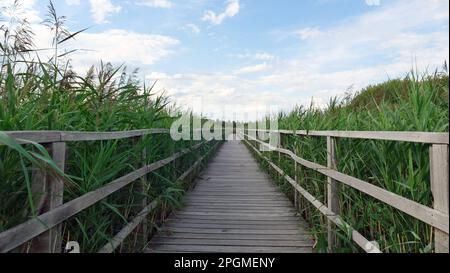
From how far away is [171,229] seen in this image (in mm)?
3723

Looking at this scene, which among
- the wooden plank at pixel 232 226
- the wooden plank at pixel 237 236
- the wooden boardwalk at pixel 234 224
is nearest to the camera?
the wooden boardwalk at pixel 234 224

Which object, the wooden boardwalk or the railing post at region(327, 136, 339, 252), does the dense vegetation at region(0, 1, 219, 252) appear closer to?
the wooden boardwalk

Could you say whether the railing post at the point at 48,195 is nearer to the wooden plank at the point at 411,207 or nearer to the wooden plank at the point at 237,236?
the wooden plank at the point at 411,207

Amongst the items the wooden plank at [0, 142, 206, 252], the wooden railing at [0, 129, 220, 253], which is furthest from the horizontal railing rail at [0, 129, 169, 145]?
the wooden plank at [0, 142, 206, 252]

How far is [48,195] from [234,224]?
2656mm

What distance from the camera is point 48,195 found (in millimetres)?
1598

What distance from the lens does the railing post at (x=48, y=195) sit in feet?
5.11

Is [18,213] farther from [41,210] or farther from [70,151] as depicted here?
[70,151]

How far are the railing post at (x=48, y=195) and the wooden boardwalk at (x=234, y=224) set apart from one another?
5.19 feet

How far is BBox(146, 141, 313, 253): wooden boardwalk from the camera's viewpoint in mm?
3256

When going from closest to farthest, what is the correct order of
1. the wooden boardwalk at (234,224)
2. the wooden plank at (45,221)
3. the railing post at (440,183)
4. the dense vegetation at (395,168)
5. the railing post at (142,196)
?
the wooden plank at (45,221), the railing post at (440,183), the dense vegetation at (395,168), the railing post at (142,196), the wooden boardwalk at (234,224)

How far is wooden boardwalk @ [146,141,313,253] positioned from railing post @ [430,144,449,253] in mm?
1790

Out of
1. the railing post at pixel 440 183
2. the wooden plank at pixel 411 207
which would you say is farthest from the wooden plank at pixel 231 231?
the railing post at pixel 440 183

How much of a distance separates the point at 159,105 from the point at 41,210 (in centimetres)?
245
